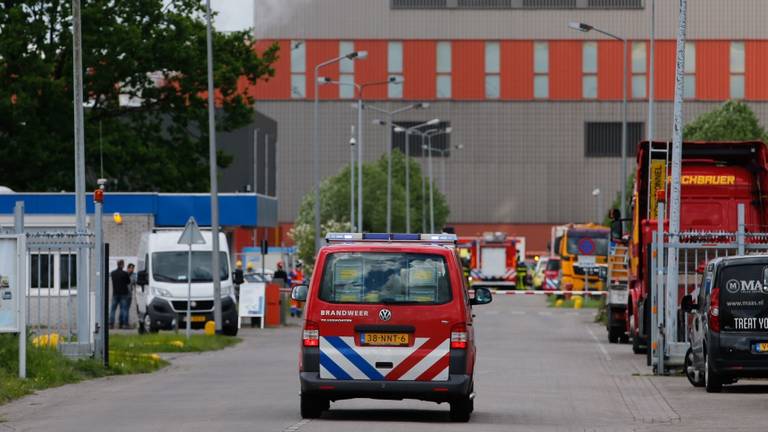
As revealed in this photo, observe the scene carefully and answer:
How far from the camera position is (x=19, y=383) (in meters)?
23.2

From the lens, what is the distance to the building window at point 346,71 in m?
114

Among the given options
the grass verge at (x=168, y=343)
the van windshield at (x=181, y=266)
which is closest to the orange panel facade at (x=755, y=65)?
the van windshield at (x=181, y=266)

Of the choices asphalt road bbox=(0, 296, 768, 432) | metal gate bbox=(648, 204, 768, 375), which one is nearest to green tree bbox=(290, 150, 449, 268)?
asphalt road bbox=(0, 296, 768, 432)

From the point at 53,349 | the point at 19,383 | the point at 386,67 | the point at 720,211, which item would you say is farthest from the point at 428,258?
the point at 386,67

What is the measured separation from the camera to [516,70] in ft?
382

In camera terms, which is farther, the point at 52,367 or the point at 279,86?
the point at 279,86

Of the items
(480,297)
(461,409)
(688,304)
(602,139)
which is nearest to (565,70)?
(602,139)

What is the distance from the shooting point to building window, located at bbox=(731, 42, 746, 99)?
4520 inches

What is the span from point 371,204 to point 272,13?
65.9ft

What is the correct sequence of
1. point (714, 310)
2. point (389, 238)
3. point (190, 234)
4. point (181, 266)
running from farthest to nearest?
point (181, 266), point (190, 234), point (714, 310), point (389, 238)

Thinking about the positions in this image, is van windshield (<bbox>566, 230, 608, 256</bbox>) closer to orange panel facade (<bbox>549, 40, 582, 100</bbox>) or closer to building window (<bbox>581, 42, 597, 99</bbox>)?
orange panel facade (<bbox>549, 40, 582, 100</bbox>)

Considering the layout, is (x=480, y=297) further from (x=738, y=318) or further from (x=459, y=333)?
(x=738, y=318)

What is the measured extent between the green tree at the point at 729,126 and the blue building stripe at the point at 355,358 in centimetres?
6460

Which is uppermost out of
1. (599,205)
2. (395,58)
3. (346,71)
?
(395,58)
